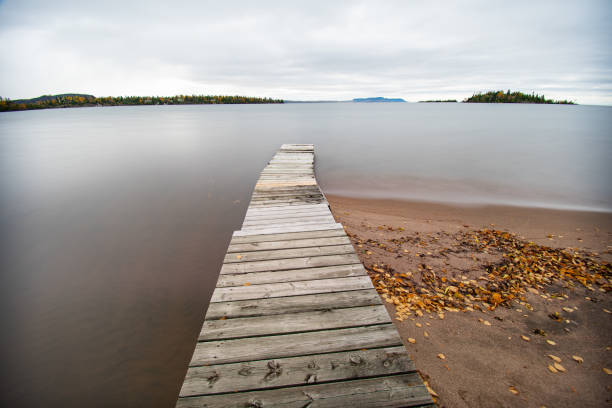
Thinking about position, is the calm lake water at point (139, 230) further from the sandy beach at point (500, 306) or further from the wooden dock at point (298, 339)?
the sandy beach at point (500, 306)

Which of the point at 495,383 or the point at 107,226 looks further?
the point at 107,226

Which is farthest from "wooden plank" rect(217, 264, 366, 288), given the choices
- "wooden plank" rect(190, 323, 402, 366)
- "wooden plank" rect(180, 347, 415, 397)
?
"wooden plank" rect(180, 347, 415, 397)

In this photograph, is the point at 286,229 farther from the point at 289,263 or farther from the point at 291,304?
the point at 291,304

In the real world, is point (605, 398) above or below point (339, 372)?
below

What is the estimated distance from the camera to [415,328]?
12.8 feet

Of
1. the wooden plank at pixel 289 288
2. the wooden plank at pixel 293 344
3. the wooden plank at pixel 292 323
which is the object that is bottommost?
the wooden plank at pixel 293 344

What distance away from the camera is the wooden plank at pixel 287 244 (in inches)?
167

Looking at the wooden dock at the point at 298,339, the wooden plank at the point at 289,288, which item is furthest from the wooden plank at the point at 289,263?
the wooden plank at the point at 289,288

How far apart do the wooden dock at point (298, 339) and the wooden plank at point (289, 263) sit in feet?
0.05

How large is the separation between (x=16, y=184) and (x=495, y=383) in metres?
18.8

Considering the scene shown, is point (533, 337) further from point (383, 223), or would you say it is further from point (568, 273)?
point (383, 223)

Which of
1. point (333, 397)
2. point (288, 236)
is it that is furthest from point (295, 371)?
point (288, 236)

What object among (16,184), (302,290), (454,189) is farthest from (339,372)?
(16,184)

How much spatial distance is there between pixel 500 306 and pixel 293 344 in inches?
147
